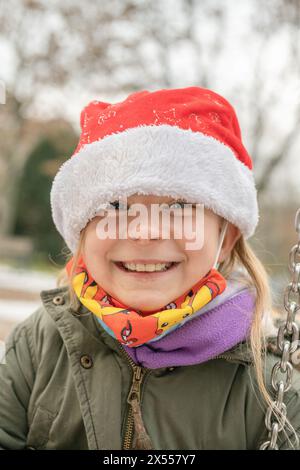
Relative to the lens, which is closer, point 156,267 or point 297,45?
point 156,267

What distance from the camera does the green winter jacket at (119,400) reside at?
121cm

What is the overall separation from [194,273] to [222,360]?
24 cm

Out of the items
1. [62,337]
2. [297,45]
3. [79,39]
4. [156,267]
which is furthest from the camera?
[79,39]

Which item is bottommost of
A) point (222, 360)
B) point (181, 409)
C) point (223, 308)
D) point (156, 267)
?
point (181, 409)

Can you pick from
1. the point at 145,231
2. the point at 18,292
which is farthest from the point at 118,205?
the point at 18,292

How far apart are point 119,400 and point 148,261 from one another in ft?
1.13

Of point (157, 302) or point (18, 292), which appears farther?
point (18, 292)

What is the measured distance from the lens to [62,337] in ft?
4.31

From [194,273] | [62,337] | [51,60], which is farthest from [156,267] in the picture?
[51,60]

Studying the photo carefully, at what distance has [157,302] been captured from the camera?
46.7 inches

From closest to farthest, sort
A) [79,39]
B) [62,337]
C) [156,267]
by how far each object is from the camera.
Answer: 1. [156,267]
2. [62,337]
3. [79,39]

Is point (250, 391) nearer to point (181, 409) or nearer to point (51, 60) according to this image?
point (181, 409)

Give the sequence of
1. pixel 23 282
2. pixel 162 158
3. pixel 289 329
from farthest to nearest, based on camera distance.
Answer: pixel 23 282 → pixel 162 158 → pixel 289 329

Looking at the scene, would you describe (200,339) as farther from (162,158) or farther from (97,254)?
(162,158)
